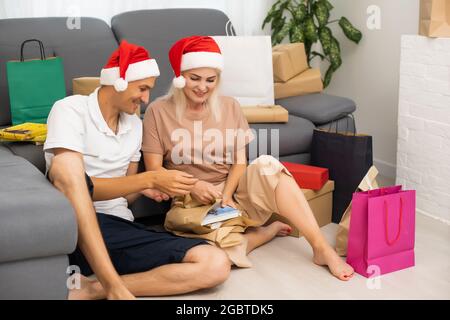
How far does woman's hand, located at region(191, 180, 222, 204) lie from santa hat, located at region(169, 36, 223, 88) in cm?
40

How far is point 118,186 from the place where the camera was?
2414 millimetres

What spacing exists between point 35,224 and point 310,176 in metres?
1.40

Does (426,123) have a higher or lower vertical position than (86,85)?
lower

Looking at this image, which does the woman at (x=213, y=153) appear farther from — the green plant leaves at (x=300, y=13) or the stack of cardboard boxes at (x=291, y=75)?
the green plant leaves at (x=300, y=13)

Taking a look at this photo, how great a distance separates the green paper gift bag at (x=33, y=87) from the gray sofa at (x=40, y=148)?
0.23 metres

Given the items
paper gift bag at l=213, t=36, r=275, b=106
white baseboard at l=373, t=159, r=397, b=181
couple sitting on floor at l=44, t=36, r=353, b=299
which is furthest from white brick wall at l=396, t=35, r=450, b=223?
couple sitting on floor at l=44, t=36, r=353, b=299

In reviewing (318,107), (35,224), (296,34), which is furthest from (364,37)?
(35,224)

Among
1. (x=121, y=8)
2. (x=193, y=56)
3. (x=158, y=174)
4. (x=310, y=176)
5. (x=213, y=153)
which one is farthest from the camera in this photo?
(x=121, y=8)

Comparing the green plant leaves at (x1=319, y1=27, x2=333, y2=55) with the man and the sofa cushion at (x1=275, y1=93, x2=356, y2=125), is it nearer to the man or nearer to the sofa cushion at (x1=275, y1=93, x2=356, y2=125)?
the sofa cushion at (x1=275, y1=93, x2=356, y2=125)

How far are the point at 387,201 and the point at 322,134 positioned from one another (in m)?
0.73

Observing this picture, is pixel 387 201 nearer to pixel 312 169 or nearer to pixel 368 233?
pixel 368 233

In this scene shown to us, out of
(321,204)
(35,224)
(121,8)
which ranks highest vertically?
(121,8)

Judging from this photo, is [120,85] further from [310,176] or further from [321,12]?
[321,12]
